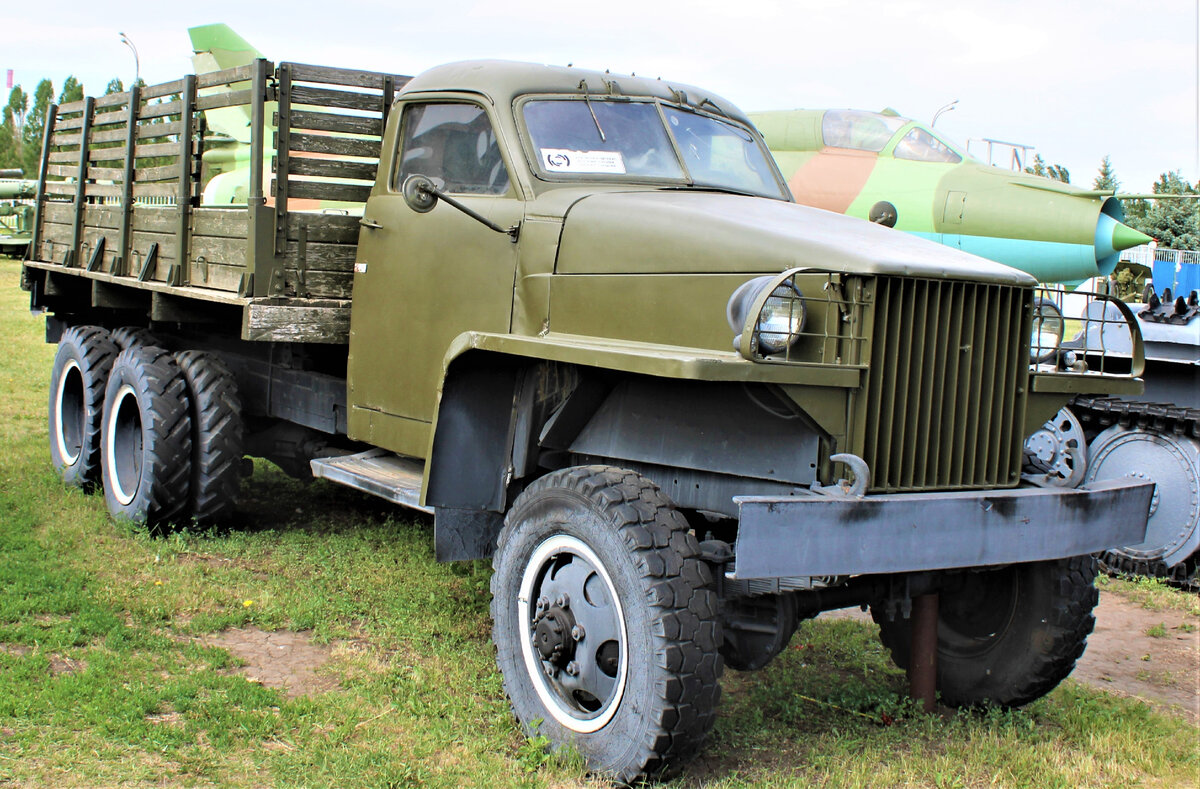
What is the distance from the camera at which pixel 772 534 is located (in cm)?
345

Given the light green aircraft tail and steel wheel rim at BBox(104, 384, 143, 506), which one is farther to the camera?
the light green aircraft tail

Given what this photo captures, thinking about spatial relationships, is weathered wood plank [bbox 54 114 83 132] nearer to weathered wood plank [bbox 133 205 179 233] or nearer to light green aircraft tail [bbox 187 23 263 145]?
weathered wood plank [bbox 133 205 179 233]

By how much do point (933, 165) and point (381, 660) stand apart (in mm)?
9905

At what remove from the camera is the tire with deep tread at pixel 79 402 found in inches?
302

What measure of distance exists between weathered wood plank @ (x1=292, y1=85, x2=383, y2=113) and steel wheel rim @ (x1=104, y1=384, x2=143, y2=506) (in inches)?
87.9

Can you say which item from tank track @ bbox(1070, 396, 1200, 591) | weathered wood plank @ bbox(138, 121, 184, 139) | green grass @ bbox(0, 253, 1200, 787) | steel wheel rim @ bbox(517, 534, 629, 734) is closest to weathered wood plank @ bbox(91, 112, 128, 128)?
weathered wood plank @ bbox(138, 121, 184, 139)

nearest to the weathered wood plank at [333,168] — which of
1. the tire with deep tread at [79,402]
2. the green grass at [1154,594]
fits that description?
the tire with deep tread at [79,402]

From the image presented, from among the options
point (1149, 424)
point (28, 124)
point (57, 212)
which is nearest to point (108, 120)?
point (57, 212)

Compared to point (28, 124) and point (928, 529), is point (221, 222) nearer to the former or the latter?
point (928, 529)

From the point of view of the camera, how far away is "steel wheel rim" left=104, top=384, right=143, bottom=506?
23.5ft

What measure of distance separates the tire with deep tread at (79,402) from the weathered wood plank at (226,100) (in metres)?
2.15

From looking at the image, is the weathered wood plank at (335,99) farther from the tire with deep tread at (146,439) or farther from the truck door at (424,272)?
the tire with deep tread at (146,439)

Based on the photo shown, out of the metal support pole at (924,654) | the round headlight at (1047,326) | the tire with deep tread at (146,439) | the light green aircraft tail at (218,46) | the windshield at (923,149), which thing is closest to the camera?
the round headlight at (1047,326)

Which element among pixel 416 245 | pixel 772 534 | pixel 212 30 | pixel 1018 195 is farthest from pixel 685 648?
pixel 212 30
